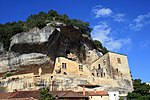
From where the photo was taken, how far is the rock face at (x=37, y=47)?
47.2 m

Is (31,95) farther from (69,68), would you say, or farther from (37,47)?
(69,68)

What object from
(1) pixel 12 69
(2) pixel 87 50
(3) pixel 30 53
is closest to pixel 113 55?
(2) pixel 87 50

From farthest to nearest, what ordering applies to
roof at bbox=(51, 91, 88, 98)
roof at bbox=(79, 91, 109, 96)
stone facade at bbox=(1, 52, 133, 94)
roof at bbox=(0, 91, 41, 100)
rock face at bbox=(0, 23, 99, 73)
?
rock face at bbox=(0, 23, 99, 73) < stone facade at bbox=(1, 52, 133, 94) < roof at bbox=(79, 91, 109, 96) < roof at bbox=(0, 91, 41, 100) < roof at bbox=(51, 91, 88, 98)

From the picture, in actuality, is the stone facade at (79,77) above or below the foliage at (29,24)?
below

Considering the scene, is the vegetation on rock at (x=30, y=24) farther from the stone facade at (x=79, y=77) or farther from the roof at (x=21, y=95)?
the roof at (x=21, y=95)

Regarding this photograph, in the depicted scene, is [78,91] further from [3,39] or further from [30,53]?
[3,39]

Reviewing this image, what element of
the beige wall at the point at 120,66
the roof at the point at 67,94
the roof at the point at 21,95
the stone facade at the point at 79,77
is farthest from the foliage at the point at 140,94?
the roof at the point at 21,95

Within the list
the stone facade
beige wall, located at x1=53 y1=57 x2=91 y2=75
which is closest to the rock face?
beige wall, located at x1=53 y1=57 x2=91 y2=75

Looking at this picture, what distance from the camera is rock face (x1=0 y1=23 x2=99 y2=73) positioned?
155ft

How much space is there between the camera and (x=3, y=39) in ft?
169

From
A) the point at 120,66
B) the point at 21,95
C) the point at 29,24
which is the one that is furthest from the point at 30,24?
Result: the point at 120,66

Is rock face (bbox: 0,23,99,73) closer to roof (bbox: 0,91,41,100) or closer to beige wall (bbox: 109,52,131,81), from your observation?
roof (bbox: 0,91,41,100)

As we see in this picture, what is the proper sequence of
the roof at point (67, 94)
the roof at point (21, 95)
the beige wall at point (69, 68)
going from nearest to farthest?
the roof at point (67, 94)
the roof at point (21, 95)
the beige wall at point (69, 68)

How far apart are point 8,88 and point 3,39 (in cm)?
1078
